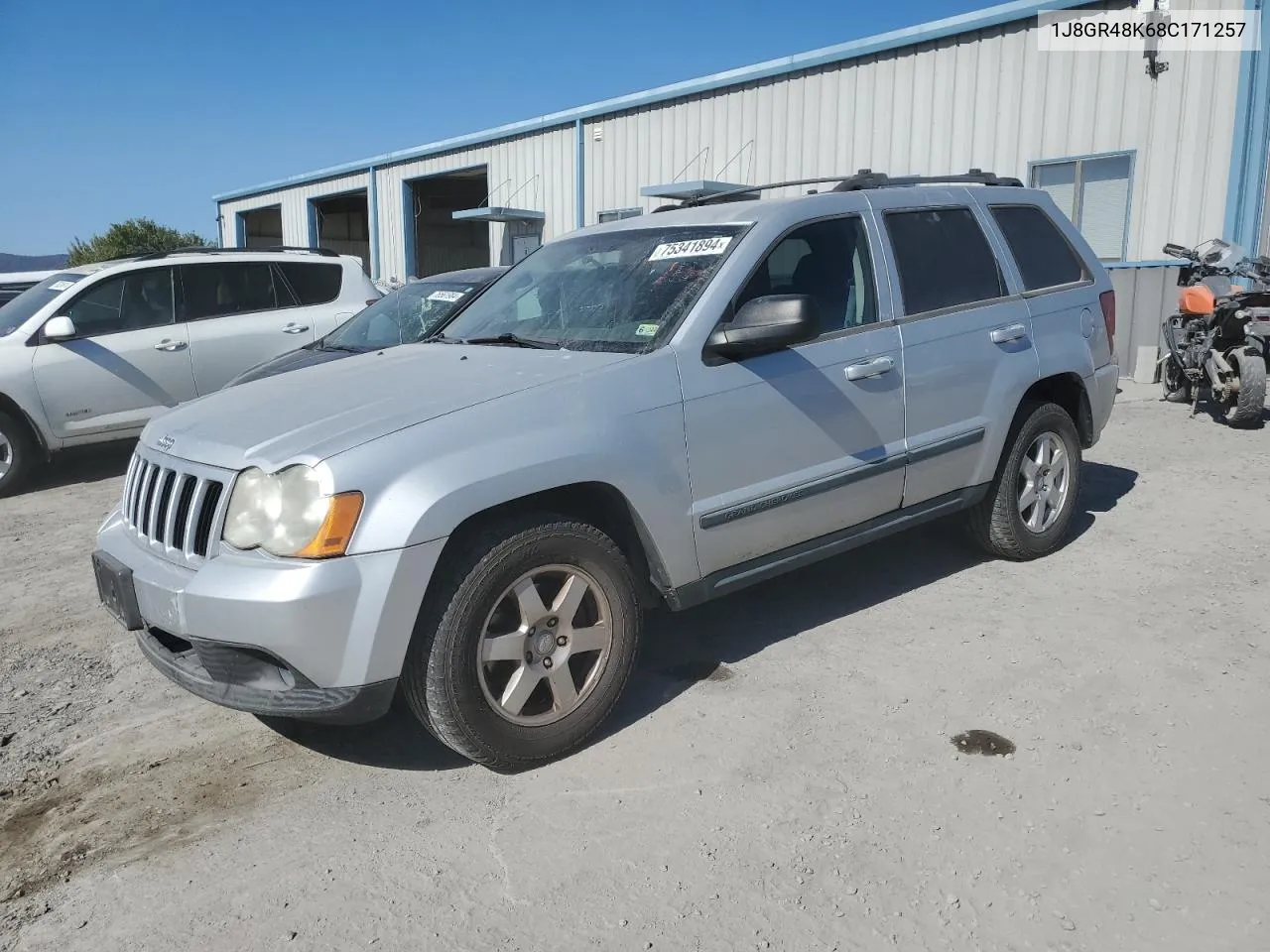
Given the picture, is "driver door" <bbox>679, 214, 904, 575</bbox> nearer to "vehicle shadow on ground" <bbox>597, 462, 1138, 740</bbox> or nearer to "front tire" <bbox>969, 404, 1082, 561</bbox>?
"vehicle shadow on ground" <bbox>597, 462, 1138, 740</bbox>

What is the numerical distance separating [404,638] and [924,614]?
2.48m

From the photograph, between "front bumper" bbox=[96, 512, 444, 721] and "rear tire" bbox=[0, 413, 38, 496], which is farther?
"rear tire" bbox=[0, 413, 38, 496]

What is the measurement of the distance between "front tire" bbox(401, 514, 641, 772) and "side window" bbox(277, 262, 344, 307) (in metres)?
6.82

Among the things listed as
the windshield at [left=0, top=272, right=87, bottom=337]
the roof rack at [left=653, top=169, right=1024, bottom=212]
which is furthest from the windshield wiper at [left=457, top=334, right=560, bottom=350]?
the windshield at [left=0, top=272, right=87, bottom=337]

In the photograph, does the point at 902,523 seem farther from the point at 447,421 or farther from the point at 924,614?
the point at 447,421

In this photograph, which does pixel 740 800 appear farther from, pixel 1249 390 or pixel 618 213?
pixel 618 213

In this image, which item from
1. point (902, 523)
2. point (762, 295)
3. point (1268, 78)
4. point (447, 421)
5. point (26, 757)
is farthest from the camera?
point (1268, 78)

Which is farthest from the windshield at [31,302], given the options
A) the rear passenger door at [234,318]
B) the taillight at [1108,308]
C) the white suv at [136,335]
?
the taillight at [1108,308]

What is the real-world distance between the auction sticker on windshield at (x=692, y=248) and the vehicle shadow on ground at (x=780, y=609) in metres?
1.59

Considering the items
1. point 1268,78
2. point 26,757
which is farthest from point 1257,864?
point 1268,78

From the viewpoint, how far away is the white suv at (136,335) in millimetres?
7637

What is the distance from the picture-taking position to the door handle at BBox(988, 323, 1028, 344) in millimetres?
4566

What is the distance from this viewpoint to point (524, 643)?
3.14 metres

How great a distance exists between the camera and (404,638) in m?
2.89
